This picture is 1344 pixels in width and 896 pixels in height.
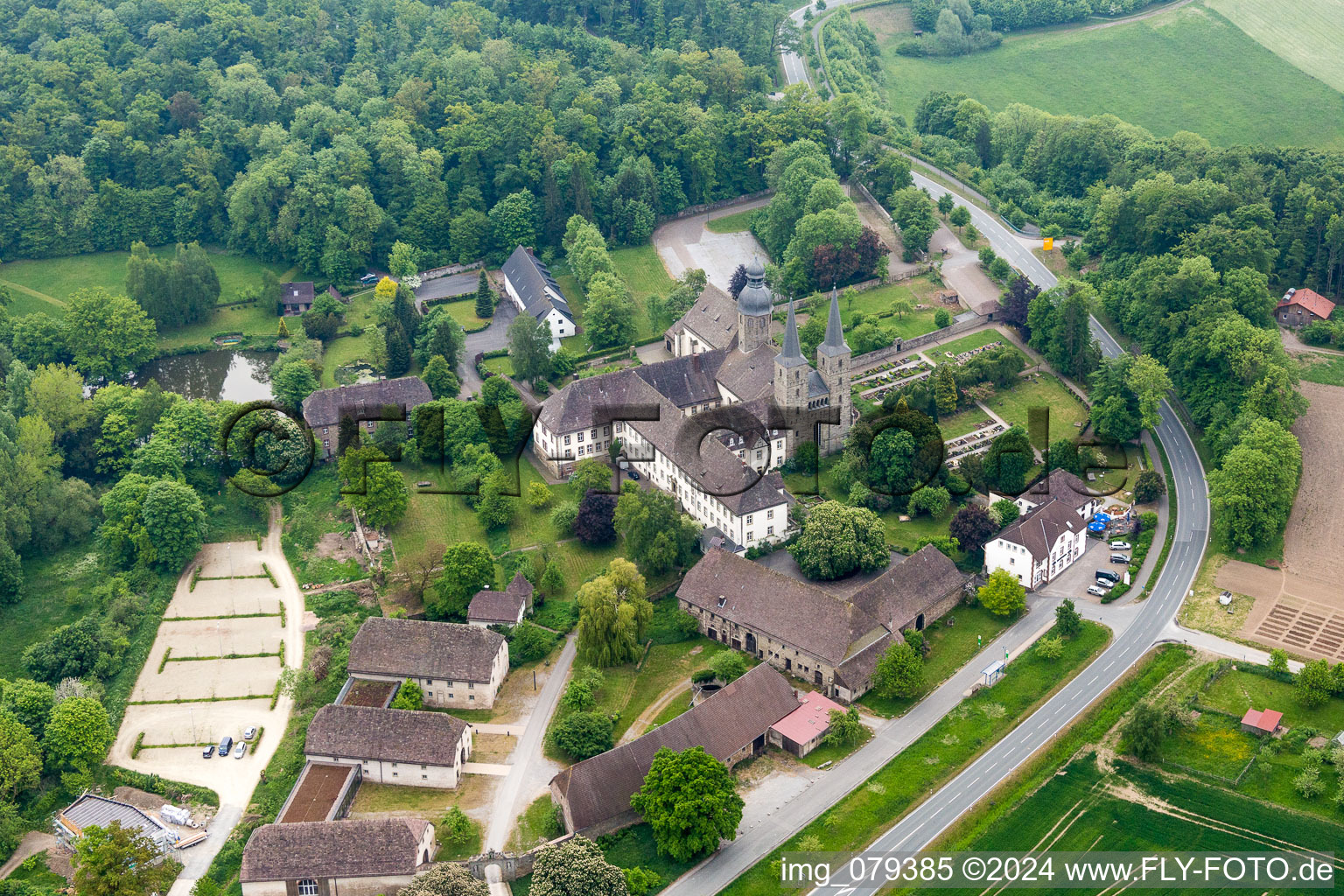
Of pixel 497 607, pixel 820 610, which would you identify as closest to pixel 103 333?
pixel 497 607

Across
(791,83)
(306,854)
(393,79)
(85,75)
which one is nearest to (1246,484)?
(306,854)

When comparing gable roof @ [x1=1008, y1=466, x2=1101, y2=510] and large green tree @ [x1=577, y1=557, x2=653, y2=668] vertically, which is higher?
gable roof @ [x1=1008, y1=466, x2=1101, y2=510]

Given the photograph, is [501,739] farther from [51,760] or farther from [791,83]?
[791,83]

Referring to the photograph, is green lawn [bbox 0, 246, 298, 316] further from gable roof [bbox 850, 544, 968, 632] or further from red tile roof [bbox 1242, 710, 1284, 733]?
red tile roof [bbox 1242, 710, 1284, 733]

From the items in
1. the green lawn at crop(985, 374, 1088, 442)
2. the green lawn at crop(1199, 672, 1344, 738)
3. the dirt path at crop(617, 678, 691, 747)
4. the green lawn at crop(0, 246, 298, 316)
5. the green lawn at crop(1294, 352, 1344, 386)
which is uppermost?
the green lawn at crop(1294, 352, 1344, 386)

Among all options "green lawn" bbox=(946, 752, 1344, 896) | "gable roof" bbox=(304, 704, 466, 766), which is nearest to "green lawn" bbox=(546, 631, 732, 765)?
"gable roof" bbox=(304, 704, 466, 766)

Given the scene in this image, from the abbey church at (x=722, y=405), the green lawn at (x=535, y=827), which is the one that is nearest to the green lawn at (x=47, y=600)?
the abbey church at (x=722, y=405)
